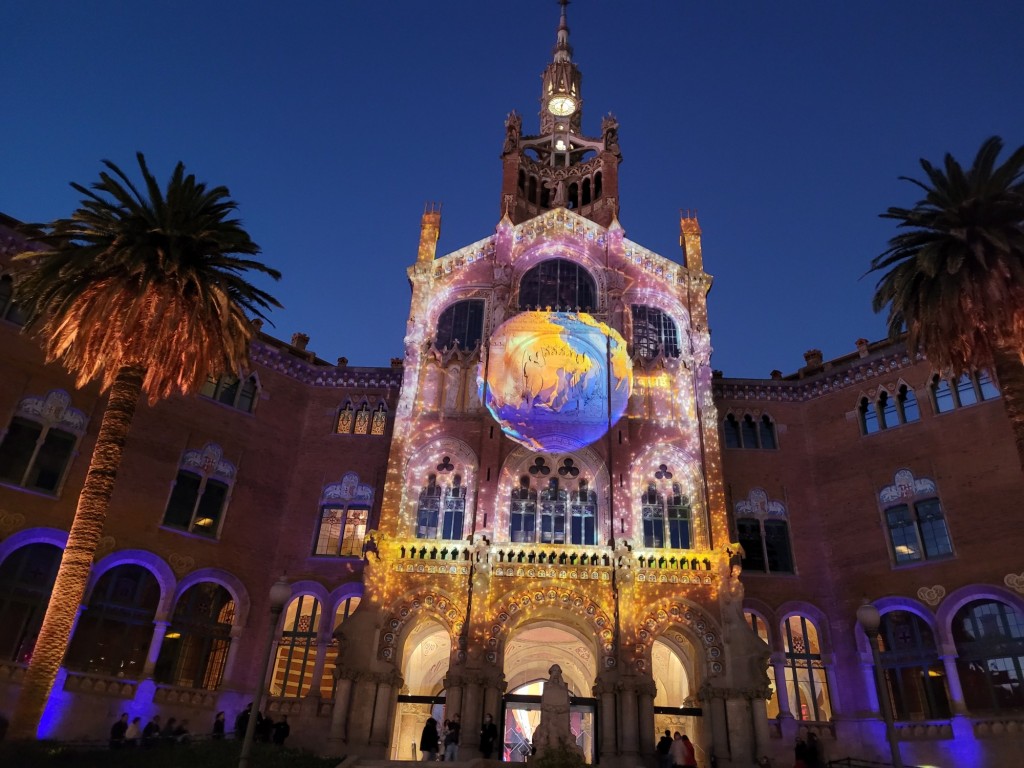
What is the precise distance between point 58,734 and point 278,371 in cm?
1626

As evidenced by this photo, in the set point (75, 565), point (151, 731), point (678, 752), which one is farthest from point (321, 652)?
point (678, 752)

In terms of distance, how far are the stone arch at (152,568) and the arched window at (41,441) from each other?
10.3 ft

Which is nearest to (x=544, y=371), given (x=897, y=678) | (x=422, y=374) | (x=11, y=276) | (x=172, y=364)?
(x=422, y=374)

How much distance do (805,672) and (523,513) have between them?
41.2ft

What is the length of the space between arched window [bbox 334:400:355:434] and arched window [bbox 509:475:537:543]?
940cm

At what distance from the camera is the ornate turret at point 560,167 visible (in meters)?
39.2

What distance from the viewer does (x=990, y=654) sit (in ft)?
86.7

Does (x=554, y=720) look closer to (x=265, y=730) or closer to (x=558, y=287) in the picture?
(x=265, y=730)

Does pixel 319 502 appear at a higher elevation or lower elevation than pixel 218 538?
higher

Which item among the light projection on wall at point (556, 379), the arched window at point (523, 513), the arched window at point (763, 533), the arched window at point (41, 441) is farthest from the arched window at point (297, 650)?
the arched window at point (763, 533)

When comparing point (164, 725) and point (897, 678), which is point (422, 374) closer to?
point (164, 725)

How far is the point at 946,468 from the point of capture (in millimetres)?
29562

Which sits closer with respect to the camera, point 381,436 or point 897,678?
point 897,678

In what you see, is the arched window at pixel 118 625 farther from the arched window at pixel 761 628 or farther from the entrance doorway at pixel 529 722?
the arched window at pixel 761 628
